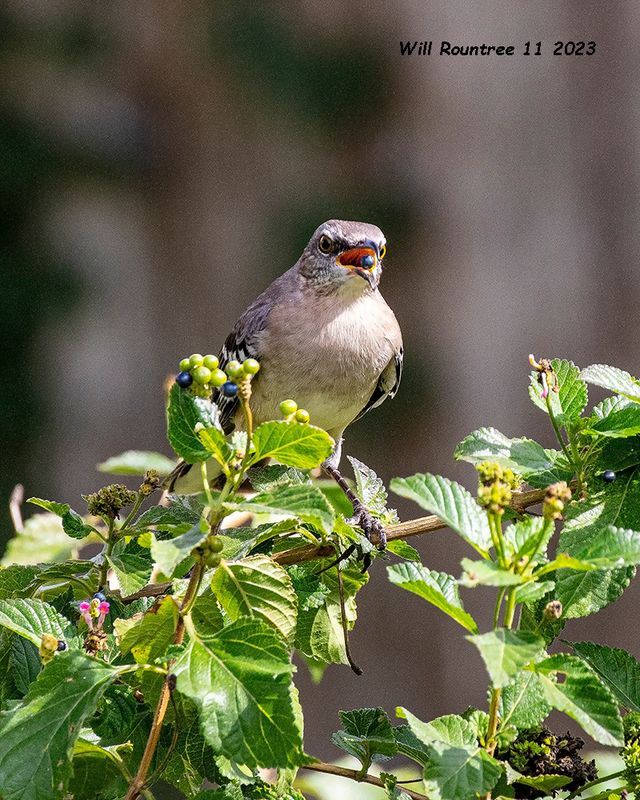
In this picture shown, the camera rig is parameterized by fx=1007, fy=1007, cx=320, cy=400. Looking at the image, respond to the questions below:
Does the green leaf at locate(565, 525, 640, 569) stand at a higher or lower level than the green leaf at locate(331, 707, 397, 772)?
higher

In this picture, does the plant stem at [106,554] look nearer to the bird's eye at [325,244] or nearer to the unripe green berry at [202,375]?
the unripe green berry at [202,375]

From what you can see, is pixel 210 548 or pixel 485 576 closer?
pixel 485 576

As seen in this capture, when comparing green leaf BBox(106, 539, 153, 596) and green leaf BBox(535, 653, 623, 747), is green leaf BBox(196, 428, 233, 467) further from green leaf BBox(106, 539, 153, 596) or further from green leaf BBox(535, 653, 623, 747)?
green leaf BBox(535, 653, 623, 747)

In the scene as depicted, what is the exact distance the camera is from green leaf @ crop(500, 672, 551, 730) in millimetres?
1029

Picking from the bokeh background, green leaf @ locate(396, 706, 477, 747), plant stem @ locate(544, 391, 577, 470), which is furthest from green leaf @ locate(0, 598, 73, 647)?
the bokeh background

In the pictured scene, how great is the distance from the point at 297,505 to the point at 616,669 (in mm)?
472

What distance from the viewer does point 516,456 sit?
1273mm

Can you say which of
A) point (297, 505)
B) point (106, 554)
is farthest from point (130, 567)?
point (297, 505)

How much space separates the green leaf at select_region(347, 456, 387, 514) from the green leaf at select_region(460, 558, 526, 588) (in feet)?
1.80

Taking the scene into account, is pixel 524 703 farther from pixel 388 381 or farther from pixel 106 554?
pixel 388 381

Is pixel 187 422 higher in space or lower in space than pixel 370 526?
higher

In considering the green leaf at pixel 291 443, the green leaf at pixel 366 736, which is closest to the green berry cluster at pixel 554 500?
the green leaf at pixel 291 443

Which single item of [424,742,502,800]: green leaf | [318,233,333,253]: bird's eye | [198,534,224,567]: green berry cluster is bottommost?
[424,742,502,800]: green leaf

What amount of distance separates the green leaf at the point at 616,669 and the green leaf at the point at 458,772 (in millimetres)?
241
